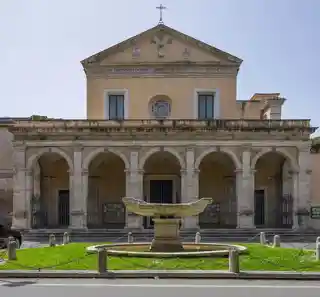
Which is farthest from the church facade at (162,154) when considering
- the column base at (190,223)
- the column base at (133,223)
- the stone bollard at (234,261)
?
the stone bollard at (234,261)

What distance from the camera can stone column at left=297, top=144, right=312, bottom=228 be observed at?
107 ft

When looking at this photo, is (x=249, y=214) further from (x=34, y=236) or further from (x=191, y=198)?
(x=34, y=236)

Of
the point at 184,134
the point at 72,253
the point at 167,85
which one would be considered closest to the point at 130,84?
the point at 167,85

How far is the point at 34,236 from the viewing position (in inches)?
1235

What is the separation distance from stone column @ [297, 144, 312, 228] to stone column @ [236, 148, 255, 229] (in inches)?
107

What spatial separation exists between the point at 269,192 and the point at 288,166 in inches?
142

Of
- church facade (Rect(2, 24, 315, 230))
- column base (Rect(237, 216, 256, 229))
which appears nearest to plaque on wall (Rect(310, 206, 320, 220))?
church facade (Rect(2, 24, 315, 230))

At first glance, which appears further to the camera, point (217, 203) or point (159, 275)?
point (217, 203)

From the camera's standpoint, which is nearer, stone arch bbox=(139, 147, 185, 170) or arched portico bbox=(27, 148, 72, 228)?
stone arch bbox=(139, 147, 185, 170)

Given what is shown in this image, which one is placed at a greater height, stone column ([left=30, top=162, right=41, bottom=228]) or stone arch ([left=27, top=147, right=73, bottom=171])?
stone arch ([left=27, top=147, right=73, bottom=171])

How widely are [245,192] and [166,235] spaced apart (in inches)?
487

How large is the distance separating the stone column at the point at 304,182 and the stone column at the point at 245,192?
2727mm

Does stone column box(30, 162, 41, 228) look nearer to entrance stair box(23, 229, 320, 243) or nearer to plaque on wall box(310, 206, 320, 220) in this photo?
entrance stair box(23, 229, 320, 243)

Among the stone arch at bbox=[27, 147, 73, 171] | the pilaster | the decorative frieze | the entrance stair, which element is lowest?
the entrance stair
